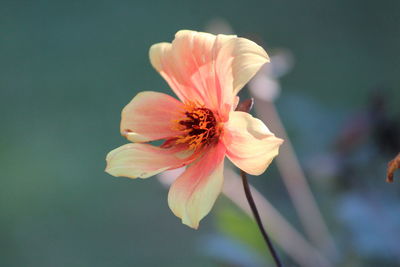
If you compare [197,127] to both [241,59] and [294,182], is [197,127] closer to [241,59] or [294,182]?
[241,59]

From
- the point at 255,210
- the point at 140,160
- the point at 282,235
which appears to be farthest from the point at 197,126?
the point at 282,235

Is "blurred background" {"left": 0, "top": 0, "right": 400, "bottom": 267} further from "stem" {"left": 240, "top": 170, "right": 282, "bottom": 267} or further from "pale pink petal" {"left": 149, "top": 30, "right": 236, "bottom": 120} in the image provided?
"stem" {"left": 240, "top": 170, "right": 282, "bottom": 267}

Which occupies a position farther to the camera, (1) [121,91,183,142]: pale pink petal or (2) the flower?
(1) [121,91,183,142]: pale pink petal

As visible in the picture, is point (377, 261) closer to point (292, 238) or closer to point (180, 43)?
point (292, 238)

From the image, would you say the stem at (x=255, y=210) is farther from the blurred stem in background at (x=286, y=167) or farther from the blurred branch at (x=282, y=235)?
the blurred stem in background at (x=286, y=167)

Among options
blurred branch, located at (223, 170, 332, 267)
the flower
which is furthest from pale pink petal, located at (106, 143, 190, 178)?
blurred branch, located at (223, 170, 332, 267)

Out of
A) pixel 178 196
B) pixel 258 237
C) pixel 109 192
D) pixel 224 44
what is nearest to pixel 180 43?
pixel 224 44
